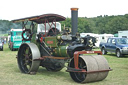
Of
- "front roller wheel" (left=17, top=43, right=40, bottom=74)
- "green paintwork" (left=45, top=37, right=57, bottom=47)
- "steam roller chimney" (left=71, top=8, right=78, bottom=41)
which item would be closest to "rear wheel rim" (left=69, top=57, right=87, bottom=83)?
"steam roller chimney" (left=71, top=8, right=78, bottom=41)

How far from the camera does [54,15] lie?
31.7 feet

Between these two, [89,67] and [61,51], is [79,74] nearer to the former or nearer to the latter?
[89,67]

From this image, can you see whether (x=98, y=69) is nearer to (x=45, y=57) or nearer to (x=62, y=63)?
(x=62, y=63)

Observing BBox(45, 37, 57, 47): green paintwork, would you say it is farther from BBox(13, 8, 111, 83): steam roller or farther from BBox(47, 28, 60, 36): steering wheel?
BBox(47, 28, 60, 36): steering wheel

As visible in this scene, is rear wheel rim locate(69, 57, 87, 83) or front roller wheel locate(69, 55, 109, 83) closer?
front roller wheel locate(69, 55, 109, 83)

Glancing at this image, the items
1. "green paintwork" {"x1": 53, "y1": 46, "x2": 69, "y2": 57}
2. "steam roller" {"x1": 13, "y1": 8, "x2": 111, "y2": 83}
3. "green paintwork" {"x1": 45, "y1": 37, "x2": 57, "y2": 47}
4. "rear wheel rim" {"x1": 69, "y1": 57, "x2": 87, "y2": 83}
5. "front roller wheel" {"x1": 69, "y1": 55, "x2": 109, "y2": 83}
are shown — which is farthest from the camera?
"green paintwork" {"x1": 45, "y1": 37, "x2": 57, "y2": 47}

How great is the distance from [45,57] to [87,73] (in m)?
2.66

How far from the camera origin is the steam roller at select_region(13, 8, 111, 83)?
7.47m

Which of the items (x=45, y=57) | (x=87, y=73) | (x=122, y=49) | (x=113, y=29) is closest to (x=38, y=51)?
(x=45, y=57)

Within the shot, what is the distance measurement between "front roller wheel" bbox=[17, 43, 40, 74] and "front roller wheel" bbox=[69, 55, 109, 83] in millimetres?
1841

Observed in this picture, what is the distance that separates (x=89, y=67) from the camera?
23.7 ft

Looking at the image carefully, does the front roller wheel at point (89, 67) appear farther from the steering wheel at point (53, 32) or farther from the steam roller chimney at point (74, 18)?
the steering wheel at point (53, 32)

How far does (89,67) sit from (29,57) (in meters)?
3.31

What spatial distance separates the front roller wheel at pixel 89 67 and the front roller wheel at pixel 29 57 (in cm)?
184
